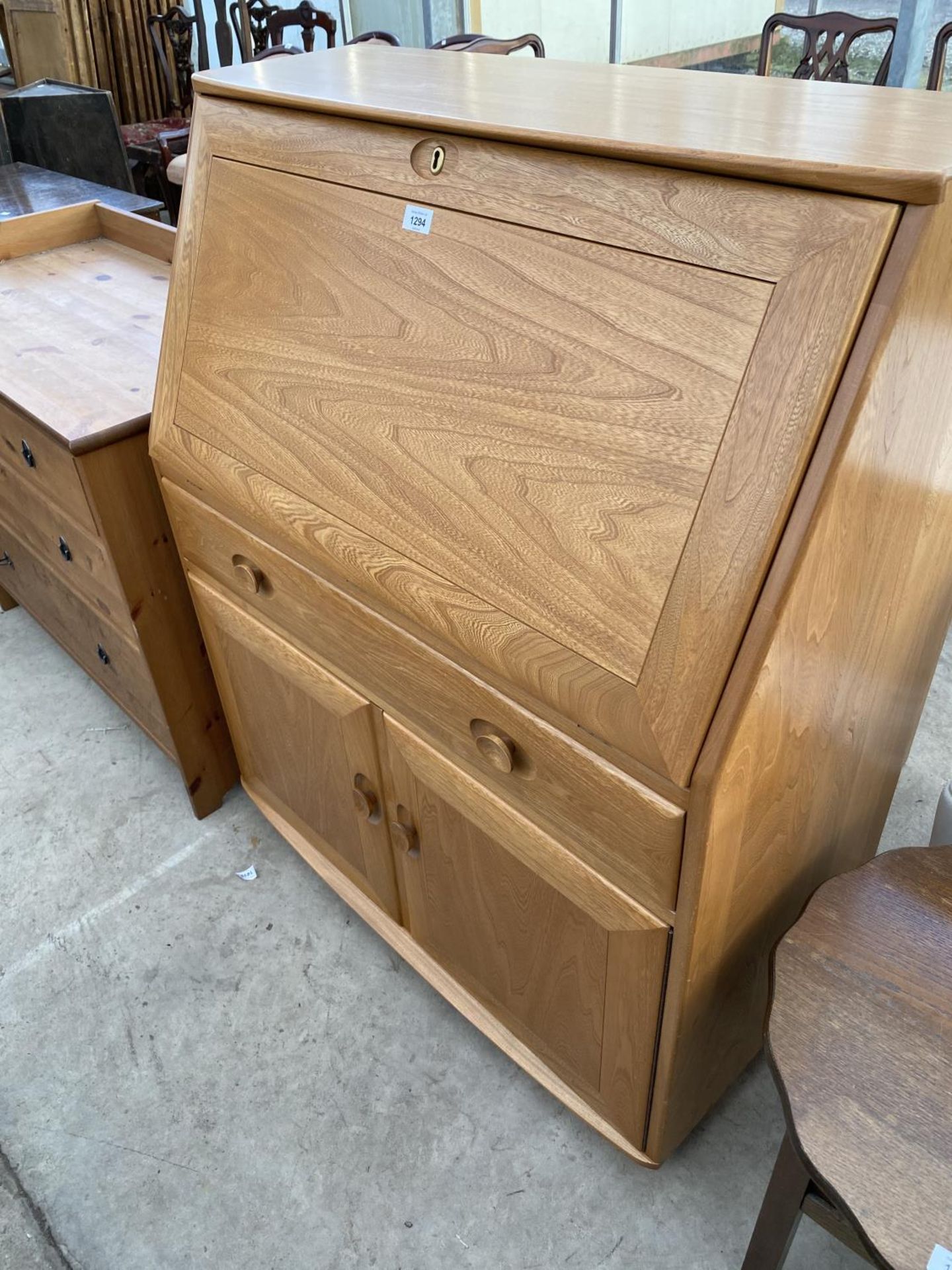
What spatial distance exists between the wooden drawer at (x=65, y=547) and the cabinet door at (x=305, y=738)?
0.63 ft

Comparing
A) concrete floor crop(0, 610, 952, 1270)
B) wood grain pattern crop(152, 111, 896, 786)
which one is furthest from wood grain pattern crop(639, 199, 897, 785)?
concrete floor crop(0, 610, 952, 1270)

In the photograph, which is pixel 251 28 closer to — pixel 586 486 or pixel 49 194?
pixel 49 194

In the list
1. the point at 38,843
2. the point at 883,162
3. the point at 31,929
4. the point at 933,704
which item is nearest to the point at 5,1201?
the point at 31,929

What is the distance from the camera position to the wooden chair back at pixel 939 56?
7.52 ft

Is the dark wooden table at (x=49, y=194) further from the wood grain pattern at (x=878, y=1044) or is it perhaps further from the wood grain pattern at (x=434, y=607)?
the wood grain pattern at (x=878, y=1044)

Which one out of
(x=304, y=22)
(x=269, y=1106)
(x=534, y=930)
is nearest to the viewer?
(x=534, y=930)

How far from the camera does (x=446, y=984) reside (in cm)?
138

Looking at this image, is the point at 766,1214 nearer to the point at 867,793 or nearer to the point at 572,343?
the point at 867,793

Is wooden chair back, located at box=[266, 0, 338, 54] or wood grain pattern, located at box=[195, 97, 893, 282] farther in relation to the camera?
wooden chair back, located at box=[266, 0, 338, 54]

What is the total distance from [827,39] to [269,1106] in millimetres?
3178

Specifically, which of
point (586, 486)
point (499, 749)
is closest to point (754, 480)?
point (586, 486)

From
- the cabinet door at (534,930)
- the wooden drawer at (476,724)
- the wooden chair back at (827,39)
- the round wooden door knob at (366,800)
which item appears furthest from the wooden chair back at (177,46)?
the cabinet door at (534,930)

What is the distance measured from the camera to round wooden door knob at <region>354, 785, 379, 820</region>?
4.16ft

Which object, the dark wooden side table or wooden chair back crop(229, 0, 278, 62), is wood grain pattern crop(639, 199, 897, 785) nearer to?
the dark wooden side table
